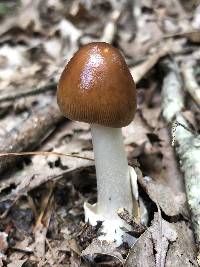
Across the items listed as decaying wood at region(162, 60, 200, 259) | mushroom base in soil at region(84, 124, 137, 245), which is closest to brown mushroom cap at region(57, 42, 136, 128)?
mushroom base in soil at region(84, 124, 137, 245)

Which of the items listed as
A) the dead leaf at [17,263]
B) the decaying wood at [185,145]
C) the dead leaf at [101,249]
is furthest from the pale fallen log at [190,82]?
the dead leaf at [17,263]

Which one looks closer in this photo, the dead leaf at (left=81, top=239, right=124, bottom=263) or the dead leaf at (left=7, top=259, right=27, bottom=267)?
the dead leaf at (left=81, top=239, right=124, bottom=263)

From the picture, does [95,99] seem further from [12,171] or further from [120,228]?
[12,171]

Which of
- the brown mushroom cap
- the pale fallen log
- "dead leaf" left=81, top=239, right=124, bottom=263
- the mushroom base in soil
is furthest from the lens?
the pale fallen log

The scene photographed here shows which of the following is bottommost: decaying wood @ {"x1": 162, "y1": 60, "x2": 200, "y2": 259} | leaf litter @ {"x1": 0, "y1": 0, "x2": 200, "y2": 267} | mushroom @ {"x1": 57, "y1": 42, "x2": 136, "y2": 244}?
leaf litter @ {"x1": 0, "y1": 0, "x2": 200, "y2": 267}

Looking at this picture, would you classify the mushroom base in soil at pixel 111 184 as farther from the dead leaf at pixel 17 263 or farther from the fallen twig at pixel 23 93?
the fallen twig at pixel 23 93

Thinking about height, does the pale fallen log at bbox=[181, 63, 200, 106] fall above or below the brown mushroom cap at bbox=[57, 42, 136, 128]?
below

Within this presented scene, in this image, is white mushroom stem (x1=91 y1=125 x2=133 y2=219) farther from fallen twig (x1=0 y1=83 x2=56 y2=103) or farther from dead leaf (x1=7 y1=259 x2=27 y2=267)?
fallen twig (x1=0 y1=83 x2=56 y2=103)
